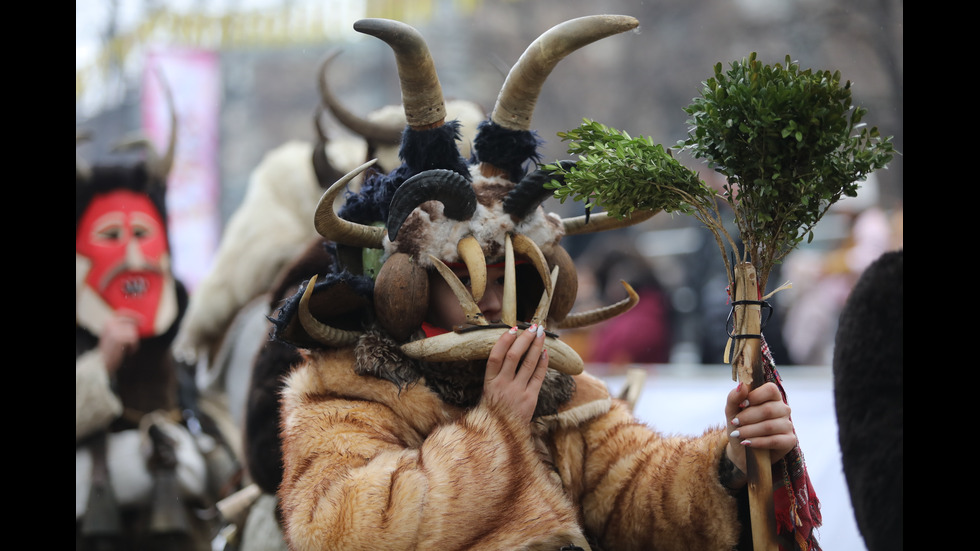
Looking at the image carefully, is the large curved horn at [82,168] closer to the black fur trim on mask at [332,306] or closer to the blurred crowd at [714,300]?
the black fur trim on mask at [332,306]

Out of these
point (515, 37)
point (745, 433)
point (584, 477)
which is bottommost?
point (584, 477)

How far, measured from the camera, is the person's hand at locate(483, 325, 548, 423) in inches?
77.9

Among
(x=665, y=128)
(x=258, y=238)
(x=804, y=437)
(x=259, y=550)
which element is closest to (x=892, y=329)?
(x=804, y=437)

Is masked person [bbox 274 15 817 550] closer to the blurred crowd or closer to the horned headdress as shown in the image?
the horned headdress

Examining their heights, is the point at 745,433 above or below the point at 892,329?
below

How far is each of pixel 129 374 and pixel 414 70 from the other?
2.71m

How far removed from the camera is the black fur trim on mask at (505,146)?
2.16 meters

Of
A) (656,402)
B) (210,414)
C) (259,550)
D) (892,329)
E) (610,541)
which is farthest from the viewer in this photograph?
(210,414)

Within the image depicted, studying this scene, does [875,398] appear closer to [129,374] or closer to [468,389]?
[468,389]

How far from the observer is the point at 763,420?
1.89m

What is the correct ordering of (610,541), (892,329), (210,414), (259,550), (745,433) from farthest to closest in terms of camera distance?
(210,414) < (259,550) < (892,329) < (610,541) < (745,433)
